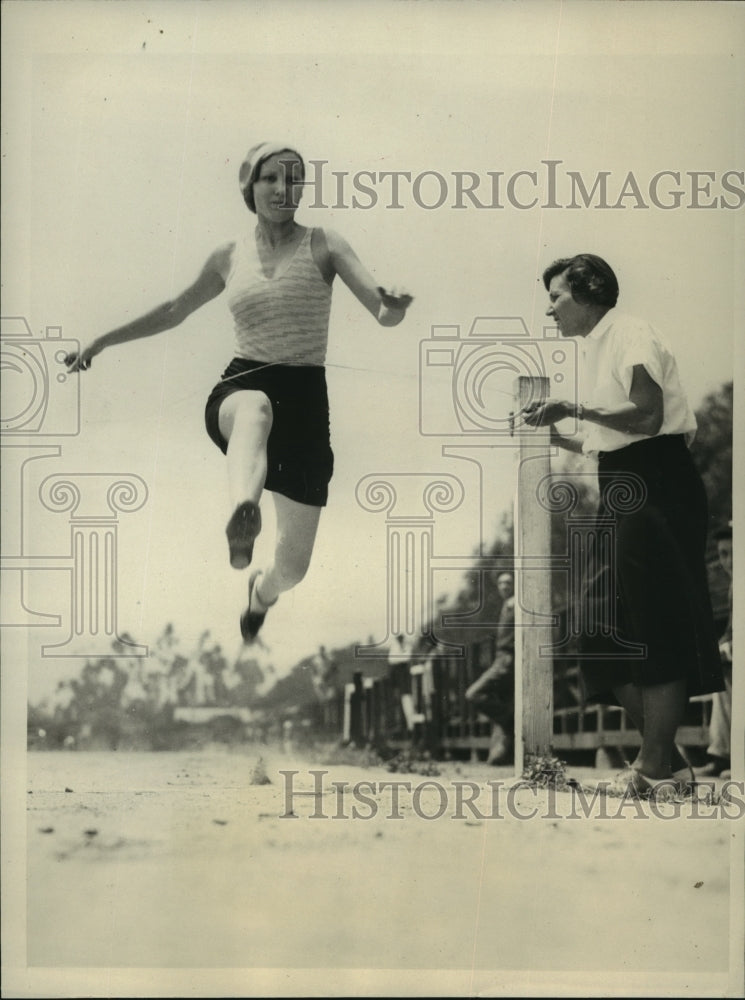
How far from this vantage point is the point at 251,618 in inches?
130

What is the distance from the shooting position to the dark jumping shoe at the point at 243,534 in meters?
3.30

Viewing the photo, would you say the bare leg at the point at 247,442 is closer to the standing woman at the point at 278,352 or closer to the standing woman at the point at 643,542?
the standing woman at the point at 278,352

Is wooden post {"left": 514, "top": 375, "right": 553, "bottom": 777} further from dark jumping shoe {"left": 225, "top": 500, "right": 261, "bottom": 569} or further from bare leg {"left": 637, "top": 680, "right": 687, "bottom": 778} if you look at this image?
dark jumping shoe {"left": 225, "top": 500, "right": 261, "bottom": 569}

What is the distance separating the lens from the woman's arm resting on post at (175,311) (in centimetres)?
334

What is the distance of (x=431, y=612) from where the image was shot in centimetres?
329

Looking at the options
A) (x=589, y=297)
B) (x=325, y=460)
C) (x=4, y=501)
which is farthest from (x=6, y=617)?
(x=589, y=297)

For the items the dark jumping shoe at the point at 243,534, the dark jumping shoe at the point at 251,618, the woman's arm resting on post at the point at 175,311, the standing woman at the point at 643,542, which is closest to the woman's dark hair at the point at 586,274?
the standing woman at the point at 643,542

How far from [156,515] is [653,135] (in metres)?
1.86

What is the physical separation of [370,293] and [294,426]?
1.49 ft

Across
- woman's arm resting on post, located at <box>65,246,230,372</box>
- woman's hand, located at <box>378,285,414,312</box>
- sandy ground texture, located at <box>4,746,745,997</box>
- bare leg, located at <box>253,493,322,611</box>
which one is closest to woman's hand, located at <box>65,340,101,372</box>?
woman's arm resting on post, located at <box>65,246,230,372</box>

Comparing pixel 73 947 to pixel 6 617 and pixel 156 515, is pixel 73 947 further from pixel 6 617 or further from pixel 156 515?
pixel 156 515

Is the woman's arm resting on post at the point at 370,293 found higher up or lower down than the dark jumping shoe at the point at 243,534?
higher up

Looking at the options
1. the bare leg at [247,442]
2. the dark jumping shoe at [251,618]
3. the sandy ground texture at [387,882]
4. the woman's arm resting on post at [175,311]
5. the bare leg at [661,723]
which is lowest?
the sandy ground texture at [387,882]

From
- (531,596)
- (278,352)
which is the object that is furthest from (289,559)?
(531,596)
